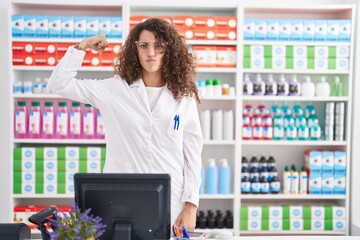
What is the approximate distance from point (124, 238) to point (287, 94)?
2.92 m

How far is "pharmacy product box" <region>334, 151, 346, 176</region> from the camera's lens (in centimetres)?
437

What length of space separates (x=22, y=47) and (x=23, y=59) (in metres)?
0.10

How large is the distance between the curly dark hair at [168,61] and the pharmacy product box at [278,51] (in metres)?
1.99

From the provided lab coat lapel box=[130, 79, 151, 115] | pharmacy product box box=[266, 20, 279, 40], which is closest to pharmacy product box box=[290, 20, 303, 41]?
pharmacy product box box=[266, 20, 279, 40]

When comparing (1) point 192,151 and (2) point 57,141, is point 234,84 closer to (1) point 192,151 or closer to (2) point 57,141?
(2) point 57,141

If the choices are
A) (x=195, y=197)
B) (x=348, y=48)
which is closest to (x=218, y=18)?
(x=348, y=48)

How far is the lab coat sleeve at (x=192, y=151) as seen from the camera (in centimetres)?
242

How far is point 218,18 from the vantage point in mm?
4254

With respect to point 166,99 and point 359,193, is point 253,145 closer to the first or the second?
point 359,193

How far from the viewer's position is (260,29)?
4.28m

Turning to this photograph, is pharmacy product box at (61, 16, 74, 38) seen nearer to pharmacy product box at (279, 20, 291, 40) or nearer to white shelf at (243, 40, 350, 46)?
white shelf at (243, 40, 350, 46)

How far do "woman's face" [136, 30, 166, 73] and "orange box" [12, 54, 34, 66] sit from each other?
211cm

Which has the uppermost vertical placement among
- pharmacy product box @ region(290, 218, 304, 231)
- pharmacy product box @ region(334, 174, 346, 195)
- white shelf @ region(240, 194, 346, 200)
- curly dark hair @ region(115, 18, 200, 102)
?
curly dark hair @ region(115, 18, 200, 102)

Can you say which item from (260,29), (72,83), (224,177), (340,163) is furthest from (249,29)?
(72,83)
